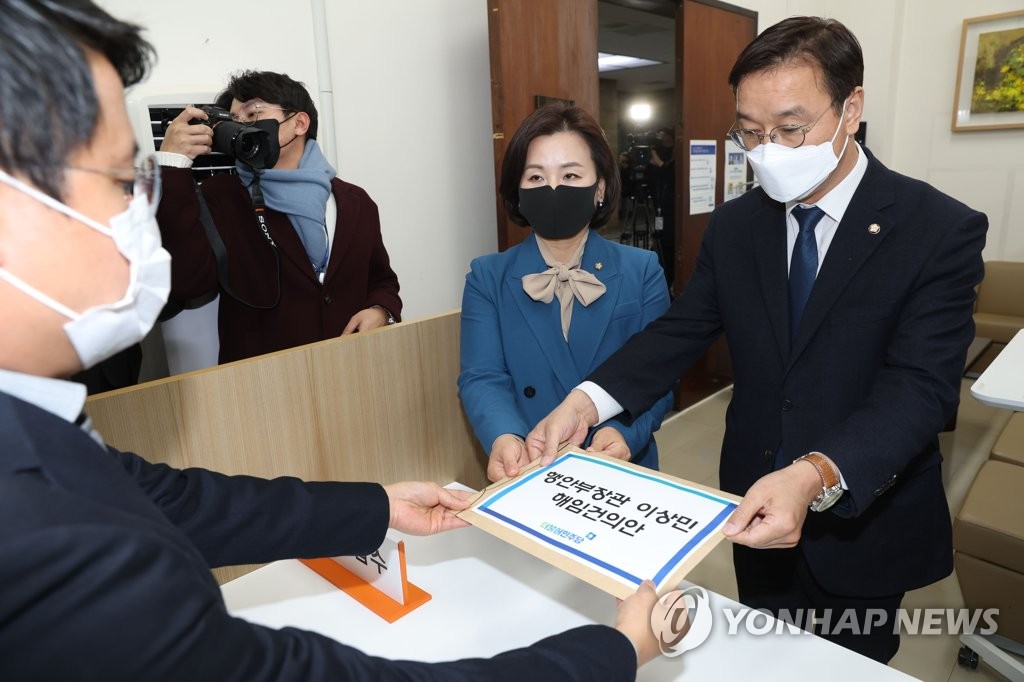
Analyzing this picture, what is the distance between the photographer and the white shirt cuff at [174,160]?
61.6 inches

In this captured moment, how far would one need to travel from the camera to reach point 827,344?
1191 millimetres

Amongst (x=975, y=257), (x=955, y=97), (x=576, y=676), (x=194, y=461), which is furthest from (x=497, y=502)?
(x=955, y=97)

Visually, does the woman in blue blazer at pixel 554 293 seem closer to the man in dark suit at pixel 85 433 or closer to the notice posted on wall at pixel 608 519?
the notice posted on wall at pixel 608 519

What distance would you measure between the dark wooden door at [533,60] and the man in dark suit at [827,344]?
122 cm

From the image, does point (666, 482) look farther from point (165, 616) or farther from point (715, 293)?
point (165, 616)

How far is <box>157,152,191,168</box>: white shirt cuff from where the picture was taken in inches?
61.6

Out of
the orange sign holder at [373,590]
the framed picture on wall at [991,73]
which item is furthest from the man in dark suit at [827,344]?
the framed picture on wall at [991,73]

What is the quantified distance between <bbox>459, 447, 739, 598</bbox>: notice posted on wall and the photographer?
79 cm

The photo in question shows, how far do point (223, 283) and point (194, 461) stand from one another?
1.79ft

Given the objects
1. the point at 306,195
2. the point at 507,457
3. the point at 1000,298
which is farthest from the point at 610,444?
the point at 1000,298

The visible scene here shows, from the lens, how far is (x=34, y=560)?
1.34ft

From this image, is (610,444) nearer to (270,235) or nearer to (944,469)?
(270,235)

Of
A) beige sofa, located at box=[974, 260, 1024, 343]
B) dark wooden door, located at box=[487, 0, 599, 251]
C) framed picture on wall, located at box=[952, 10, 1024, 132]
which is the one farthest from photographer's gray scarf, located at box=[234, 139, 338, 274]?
framed picture on wall, located at box=[952, 10, 1024, 132]

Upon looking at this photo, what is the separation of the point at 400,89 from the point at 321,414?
1.61 m
